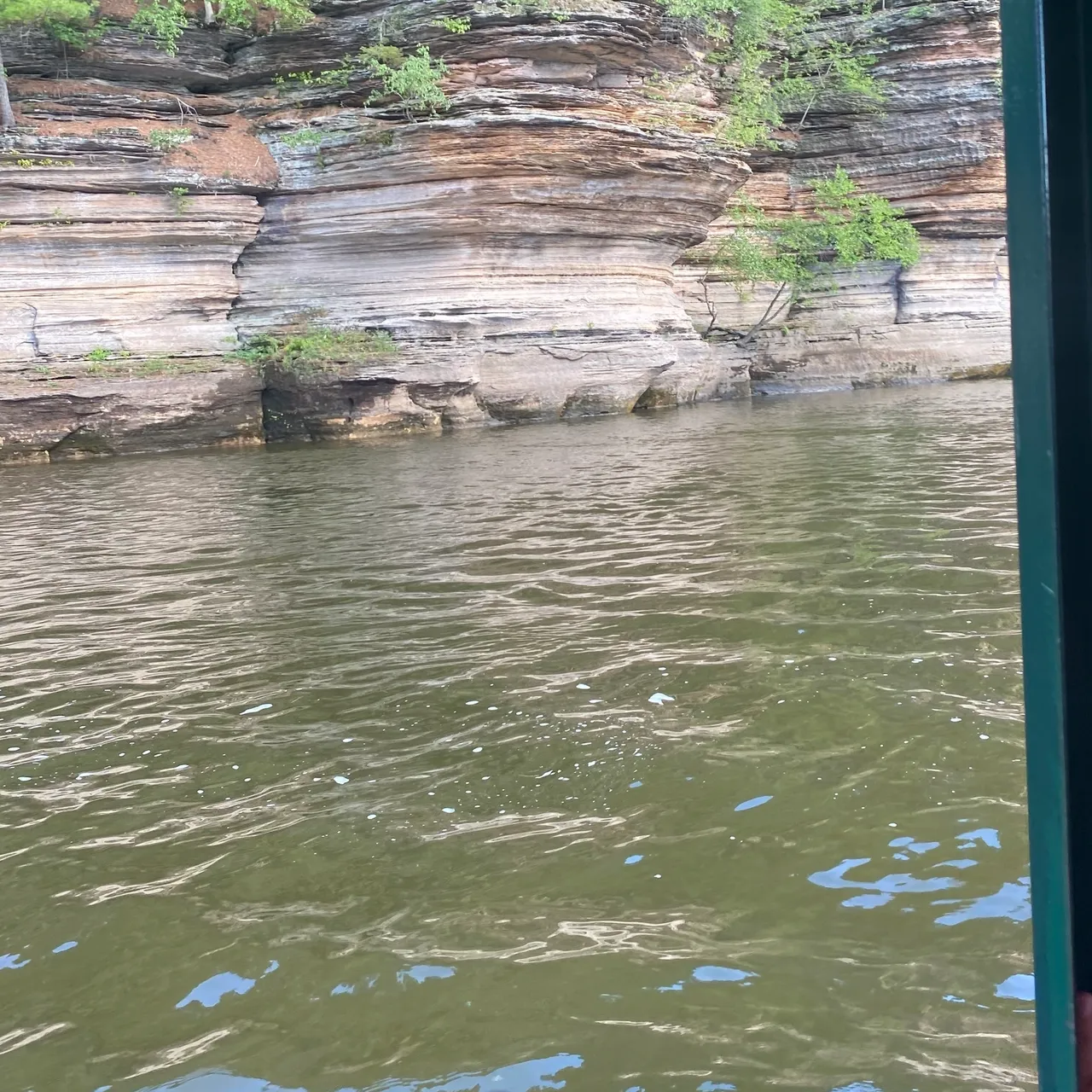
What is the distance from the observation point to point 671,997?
2.49 meters

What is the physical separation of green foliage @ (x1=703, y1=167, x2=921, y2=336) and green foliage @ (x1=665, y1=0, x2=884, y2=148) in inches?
74.8

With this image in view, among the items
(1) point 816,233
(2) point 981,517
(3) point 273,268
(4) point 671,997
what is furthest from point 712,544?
(1) point 816,233

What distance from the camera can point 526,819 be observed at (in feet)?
11.5

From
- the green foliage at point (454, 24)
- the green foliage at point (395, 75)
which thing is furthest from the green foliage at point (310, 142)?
the green foliage at point (454, 24)

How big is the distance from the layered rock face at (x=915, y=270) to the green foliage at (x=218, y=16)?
10.2 metres

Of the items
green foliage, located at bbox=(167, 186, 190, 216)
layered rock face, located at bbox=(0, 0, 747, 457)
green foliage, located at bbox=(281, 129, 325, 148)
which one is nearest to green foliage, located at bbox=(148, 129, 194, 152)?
layered rock face, located at bbox=(0, 0, 747, 457)

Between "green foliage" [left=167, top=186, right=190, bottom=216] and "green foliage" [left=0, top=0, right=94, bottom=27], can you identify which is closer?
"green foliage" [left=0, top=0, right=94, bottom=27]

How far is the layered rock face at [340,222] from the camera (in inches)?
666

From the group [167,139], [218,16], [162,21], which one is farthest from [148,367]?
[218,16]

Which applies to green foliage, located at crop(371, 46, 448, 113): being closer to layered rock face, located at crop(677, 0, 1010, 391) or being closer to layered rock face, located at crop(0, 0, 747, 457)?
layered rock face, located at crop(0, 0, 747, 457)

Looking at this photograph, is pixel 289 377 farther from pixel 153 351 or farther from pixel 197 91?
pixel 197 91

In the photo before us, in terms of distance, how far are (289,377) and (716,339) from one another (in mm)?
11585

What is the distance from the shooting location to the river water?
238 cm

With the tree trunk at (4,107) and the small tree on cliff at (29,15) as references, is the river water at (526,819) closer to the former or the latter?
the tree trunk at (4,107)
